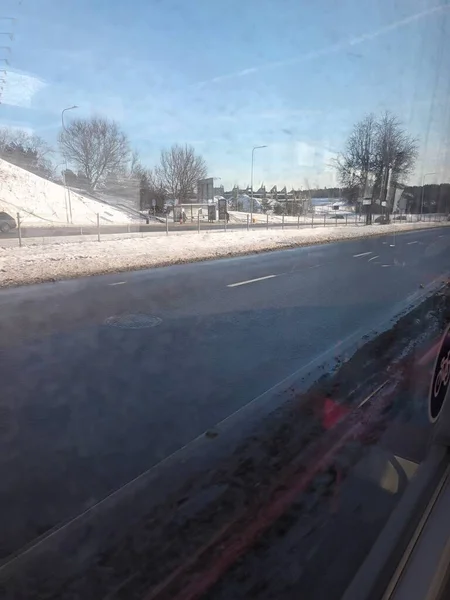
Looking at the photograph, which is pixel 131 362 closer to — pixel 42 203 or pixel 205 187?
pixel 205 187

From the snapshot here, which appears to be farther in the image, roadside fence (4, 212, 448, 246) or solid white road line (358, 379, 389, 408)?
roadside fence (4, 212, 448, 246)

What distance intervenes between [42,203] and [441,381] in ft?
59.0

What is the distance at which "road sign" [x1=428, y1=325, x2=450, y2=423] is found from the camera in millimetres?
2344

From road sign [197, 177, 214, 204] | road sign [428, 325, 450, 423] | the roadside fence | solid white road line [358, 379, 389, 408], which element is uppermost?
road sign [197, 177, 214, 204]

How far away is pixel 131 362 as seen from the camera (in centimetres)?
451

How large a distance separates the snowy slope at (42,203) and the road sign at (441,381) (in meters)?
12.1

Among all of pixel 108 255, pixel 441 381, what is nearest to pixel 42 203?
pixel 108 255

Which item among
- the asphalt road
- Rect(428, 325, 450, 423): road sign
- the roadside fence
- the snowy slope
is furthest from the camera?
the roadside fence

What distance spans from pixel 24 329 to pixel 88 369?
202 cm

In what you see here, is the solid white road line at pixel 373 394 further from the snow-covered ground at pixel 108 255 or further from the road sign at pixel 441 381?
the snow-covered ground at pixel 108 255

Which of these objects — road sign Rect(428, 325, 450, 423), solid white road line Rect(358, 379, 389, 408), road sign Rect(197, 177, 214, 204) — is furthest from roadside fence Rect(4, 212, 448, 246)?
road sign Rect(428, 325, 450, 423)

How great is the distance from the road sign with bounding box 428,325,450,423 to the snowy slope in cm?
1208

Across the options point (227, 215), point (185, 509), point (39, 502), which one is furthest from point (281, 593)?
point (227, 215)

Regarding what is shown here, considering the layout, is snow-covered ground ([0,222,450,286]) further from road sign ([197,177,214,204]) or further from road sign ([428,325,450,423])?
road sign ([428,325,450,423])
